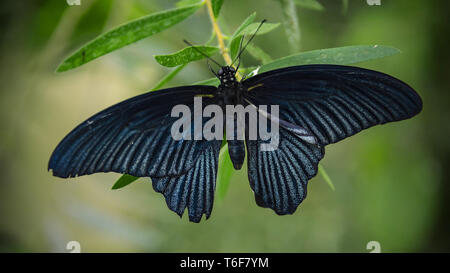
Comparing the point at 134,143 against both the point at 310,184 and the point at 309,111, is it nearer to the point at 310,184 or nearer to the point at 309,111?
the point at 309,111

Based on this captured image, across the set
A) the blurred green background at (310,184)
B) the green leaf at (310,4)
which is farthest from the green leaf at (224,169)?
the blurred green background at (310,184)

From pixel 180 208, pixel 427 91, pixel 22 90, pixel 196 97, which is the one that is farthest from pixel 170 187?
pixel 427 91

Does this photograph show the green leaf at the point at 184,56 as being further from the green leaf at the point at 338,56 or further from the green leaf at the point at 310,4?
the green leaf at the point at 310,4

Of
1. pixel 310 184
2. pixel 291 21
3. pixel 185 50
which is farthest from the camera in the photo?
pixel 310 184


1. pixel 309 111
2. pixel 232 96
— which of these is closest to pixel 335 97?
pixel 309 111
